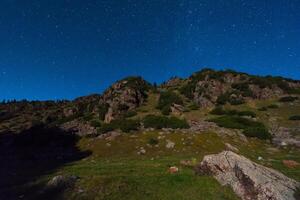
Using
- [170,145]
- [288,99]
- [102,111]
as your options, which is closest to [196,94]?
[288,99]

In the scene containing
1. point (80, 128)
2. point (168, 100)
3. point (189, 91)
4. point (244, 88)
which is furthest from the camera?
point (189, 91)

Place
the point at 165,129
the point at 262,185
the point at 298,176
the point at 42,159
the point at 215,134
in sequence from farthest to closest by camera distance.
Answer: the point at 165,129 → the point at 215,134 → the point at 42,159 → the point at 298,176 → the point at 262,185

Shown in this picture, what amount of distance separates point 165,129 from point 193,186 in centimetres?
2958

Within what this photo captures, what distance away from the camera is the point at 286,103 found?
66750 mm

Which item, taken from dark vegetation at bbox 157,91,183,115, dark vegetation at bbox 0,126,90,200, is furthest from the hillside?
dark vegetation at bbox 157,91,183,115

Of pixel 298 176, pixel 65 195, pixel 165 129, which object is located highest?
pixel 165 129

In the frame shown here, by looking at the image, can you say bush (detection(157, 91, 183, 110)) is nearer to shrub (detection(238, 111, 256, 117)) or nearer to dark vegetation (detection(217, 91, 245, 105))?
dark vegetation (detection(217, 91, 245, 105))

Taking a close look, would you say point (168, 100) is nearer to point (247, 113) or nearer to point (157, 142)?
point (247, 113)

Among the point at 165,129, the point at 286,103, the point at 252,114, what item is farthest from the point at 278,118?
the point at 165,129

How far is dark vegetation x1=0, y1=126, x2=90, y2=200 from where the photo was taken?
22608 mm

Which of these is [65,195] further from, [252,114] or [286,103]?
[286,103]

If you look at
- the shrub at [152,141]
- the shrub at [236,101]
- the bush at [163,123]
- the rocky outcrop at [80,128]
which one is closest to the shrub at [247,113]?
the shrub at [236,101]

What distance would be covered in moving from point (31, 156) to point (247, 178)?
31.8 m

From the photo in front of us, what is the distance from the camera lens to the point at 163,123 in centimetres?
5256
